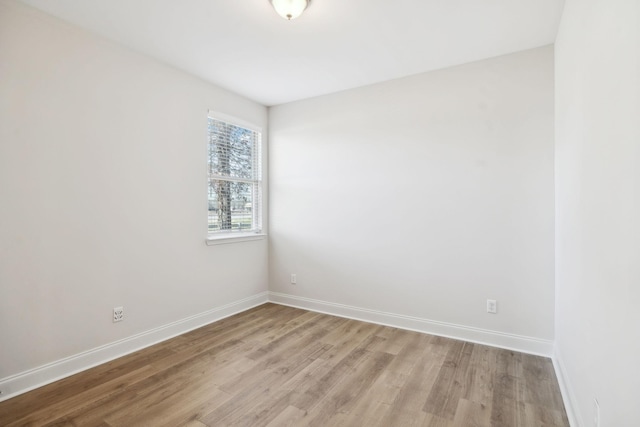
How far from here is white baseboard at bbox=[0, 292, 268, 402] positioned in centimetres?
208

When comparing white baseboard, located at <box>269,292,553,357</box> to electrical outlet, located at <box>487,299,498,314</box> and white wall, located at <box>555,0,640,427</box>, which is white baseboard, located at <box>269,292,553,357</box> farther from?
white wall, located at <box>555,0,640,427</box>

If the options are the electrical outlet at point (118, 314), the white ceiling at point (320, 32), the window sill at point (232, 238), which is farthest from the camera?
the window sill at point (232, 238)

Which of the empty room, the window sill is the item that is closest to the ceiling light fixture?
the empty room

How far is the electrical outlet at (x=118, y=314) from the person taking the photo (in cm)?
260

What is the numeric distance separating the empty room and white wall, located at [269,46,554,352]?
2 centimetres

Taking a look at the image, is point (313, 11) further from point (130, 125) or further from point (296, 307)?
point (296, 307)

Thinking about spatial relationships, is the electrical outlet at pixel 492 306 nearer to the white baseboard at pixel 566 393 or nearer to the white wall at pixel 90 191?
the white baseboard at pixel 566 393

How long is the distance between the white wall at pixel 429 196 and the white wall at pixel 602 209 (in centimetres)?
62

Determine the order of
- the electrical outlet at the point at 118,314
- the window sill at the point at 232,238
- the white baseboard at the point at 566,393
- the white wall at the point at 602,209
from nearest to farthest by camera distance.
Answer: the white wall at the point at 602,209
the white baseboard at the point at 566,393
the electrical outlet at the point at 118,314
the window sill at the point at 232,238

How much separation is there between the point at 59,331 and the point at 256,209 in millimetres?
2352

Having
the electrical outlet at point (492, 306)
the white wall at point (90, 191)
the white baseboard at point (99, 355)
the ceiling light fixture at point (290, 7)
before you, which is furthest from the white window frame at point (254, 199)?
the electrical outlet at point (492, 306)

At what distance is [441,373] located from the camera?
2.38 m

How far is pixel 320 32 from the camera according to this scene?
247 cm

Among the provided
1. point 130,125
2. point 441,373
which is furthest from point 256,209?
point 441,373
